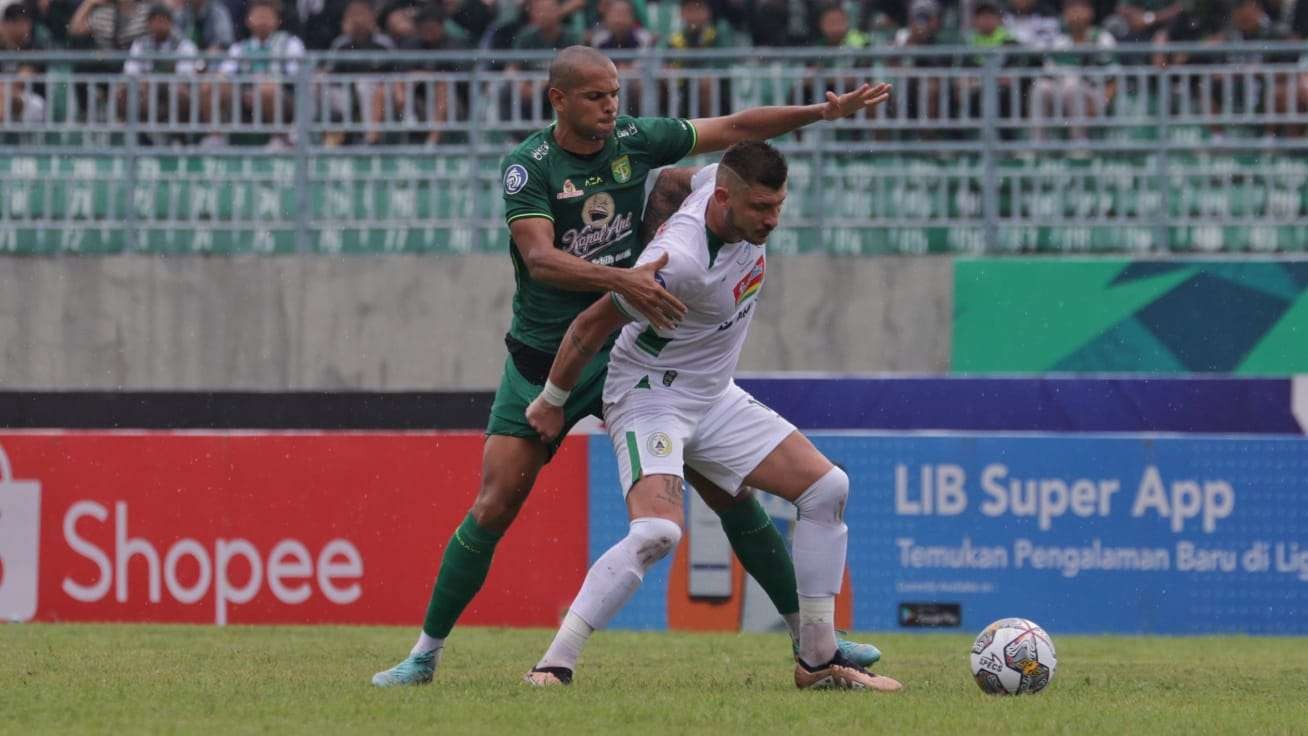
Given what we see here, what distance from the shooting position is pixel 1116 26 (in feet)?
50.8

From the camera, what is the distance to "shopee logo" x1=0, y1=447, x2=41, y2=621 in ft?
39.9

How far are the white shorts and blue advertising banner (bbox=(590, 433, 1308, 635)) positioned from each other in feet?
14.9

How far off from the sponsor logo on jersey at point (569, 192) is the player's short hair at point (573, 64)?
34 centimetres

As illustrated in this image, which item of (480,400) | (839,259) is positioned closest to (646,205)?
(480,400)

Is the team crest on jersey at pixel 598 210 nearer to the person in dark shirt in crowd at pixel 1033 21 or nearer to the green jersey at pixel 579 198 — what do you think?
the green jersey at pixel 579 198

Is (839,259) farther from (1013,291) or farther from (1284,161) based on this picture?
(1284,161)

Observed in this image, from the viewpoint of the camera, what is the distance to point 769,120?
784 centimetres

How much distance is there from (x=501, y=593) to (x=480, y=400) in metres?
1.85

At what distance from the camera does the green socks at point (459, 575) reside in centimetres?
762

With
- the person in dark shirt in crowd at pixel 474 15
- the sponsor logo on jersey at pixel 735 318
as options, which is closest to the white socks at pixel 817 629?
the sponsor logo on jersey at pixel 735 318

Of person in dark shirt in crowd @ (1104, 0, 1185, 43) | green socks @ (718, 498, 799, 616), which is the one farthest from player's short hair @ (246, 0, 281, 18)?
green socks @ (718, 498, 799, 616)

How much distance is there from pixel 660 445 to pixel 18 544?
6281mm

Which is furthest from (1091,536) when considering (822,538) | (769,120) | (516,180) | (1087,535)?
(516,180)

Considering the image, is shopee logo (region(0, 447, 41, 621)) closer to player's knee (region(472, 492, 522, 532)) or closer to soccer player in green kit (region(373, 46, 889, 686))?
soccer player in green kit (region(373, 46, 889, 686))
